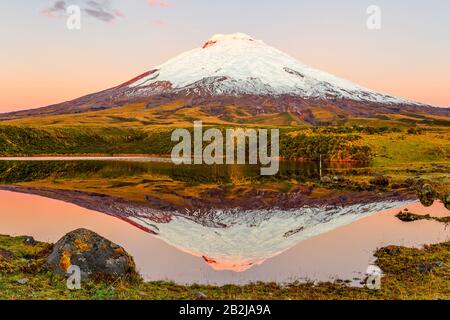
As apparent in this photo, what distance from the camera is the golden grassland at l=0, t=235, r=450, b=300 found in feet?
53.5

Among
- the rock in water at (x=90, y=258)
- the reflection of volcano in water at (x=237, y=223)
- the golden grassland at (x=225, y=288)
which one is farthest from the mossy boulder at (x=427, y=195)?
the rock in water at (x=90, y=258)

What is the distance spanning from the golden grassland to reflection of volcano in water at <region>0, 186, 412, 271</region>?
3.88 m

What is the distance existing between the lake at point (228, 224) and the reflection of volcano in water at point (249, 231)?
0.06 meters

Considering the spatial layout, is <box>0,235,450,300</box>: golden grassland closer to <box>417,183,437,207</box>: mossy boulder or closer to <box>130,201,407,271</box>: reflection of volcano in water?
<box>130,201,407,271</box>: reflection of volcano in water

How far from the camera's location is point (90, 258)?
18.6 meters

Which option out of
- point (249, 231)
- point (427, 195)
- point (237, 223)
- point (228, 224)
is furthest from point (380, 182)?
point (249, 231)

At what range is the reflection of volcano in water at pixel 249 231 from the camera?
77.2 feet

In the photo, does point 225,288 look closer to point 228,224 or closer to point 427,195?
point 228,224

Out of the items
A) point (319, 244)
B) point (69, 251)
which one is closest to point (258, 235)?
point (319, 244)

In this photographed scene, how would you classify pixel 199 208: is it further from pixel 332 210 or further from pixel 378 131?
pixel 378 131

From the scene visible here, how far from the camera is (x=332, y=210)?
3741 centimetres

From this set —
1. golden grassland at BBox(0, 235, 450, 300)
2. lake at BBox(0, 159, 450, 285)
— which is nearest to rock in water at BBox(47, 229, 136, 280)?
golden grassland at BBox(0, 235, 450, 300)

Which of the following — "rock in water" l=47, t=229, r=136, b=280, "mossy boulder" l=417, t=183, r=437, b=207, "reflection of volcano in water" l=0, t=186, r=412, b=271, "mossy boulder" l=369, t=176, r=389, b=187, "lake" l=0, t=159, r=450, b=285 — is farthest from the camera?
"mossy boulder" l=369, t=176, r=389, b=187

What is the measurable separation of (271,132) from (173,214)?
327 feet
